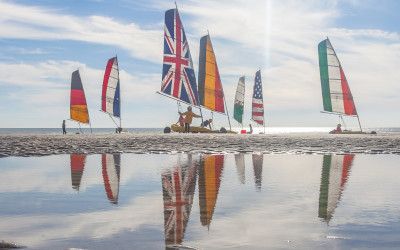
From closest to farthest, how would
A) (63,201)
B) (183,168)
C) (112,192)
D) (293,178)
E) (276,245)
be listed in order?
(276,245) < (63,201) < (112,192) < (293,178) < (183,168)

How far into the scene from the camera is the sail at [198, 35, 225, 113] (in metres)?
65.3

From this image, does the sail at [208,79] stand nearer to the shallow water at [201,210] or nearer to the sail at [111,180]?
the sail at [111,180]

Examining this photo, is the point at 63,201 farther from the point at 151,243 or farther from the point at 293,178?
the point at 293,178

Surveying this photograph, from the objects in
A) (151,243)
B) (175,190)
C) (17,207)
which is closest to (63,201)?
(17,207)

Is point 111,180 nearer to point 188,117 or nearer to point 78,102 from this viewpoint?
point 188,117

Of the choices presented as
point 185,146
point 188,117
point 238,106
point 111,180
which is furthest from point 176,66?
point 111,180

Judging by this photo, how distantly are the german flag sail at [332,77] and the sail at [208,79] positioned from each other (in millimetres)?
14058

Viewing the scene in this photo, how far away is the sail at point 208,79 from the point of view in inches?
2571

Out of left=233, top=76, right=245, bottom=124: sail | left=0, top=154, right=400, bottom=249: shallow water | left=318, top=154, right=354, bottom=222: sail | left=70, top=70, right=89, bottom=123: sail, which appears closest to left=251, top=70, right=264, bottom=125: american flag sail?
left=233, top=76, right=245, bottom=124: sail

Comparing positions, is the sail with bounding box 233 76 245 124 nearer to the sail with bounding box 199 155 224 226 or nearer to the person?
the person

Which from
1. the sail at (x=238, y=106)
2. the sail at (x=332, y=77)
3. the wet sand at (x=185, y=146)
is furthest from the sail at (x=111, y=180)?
the sail at (x=238, y=106)

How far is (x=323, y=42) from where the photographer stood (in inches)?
2724

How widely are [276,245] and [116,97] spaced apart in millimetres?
75370

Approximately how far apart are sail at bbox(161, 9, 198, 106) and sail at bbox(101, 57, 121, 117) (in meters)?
17.1
